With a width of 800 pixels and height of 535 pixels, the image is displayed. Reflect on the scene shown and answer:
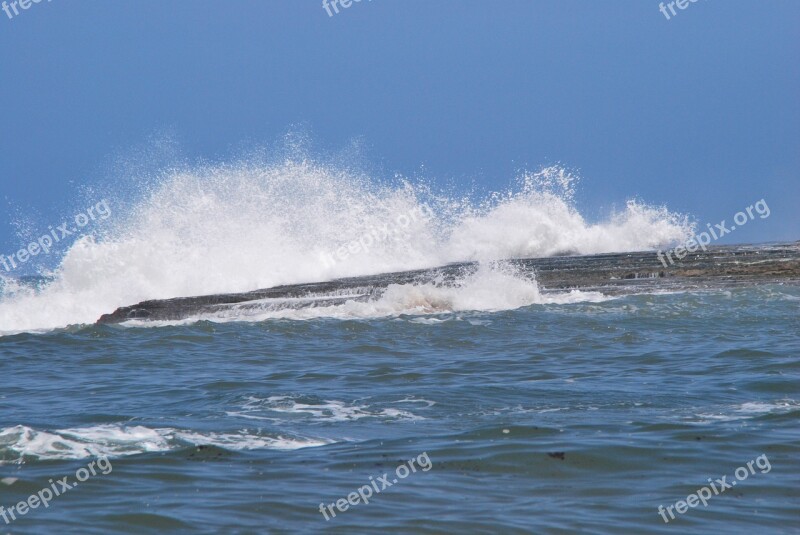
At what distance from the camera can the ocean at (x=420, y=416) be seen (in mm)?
5684

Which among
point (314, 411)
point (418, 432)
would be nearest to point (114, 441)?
point (314, 411)

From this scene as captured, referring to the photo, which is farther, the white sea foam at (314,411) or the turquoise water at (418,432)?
the white sea foam at (314,411)

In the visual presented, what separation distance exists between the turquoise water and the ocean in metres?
0.03

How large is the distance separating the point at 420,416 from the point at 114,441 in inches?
101

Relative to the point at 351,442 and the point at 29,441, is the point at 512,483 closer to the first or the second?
the point at 351,442

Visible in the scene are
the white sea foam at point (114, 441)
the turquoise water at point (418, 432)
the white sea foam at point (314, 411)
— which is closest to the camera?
the turquoise water at point (418, 432)

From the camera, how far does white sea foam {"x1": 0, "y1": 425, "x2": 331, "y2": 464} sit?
23.8 feet

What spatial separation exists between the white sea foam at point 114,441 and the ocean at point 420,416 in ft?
0.10

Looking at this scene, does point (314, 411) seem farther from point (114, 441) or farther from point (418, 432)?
point (114, 441)

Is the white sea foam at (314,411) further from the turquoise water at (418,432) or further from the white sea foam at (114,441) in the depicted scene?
the white sea foam at (114,441)

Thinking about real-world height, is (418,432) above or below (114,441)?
below

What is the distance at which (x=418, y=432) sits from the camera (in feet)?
25.6

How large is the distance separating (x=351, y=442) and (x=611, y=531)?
2.75m

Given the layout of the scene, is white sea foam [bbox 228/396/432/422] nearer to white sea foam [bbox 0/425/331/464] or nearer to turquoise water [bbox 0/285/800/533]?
turquoise water [bbox 0/285/800/533]
